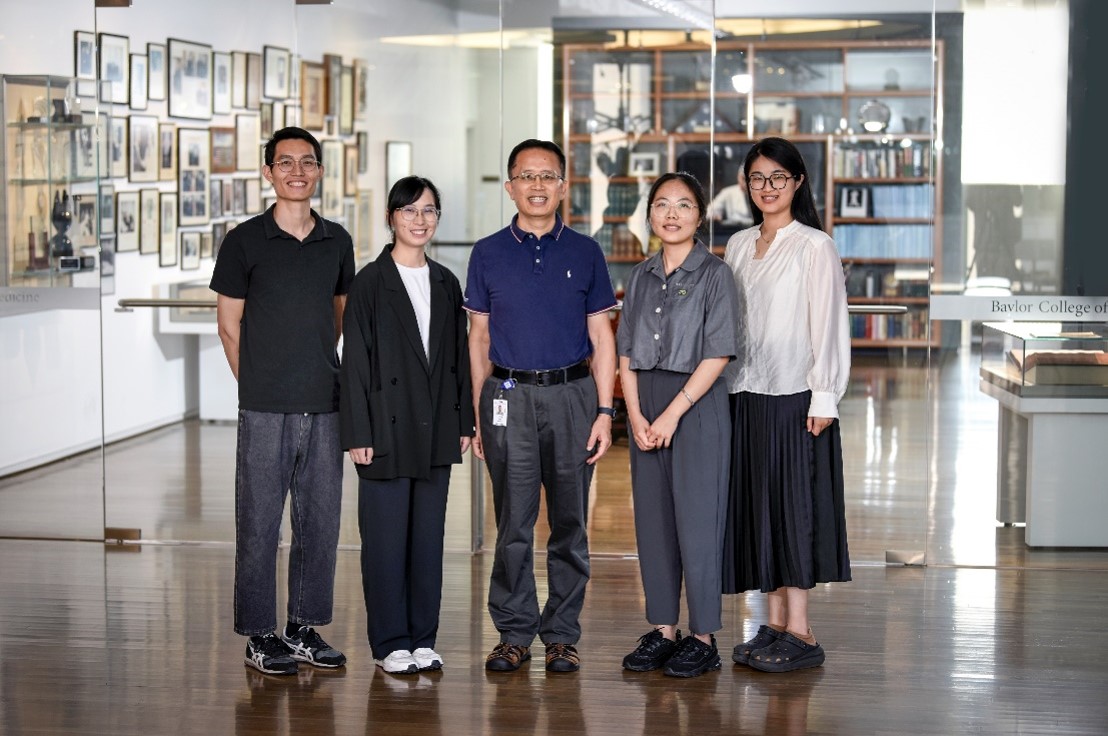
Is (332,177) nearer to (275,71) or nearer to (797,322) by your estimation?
(275,71)

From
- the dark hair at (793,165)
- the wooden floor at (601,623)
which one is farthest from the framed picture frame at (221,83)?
the dark hair at (793,165)

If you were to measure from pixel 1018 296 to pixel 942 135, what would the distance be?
0.71 meters

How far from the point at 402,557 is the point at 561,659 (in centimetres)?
57

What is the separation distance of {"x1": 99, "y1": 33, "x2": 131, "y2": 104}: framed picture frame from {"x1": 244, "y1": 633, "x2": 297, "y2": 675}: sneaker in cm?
276

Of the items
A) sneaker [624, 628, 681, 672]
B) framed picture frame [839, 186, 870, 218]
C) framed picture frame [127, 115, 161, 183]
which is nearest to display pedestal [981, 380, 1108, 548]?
framed picture frame [839, 186, 870, 218]

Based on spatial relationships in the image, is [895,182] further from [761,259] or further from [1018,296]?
[761,259]

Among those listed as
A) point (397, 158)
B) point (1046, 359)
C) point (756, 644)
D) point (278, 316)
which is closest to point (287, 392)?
point (278, 316)

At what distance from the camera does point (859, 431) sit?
20.2 feet

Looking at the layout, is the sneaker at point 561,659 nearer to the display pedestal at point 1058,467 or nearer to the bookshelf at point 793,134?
the bookshelf at point 793,134

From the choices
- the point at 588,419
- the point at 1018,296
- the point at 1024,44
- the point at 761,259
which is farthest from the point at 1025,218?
the point at 588,419

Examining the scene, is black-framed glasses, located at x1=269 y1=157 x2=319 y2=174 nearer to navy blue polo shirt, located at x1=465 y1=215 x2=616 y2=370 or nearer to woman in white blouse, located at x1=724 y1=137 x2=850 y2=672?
navy blue polo shirt, located at x1=465 y1=215 x2=616 y2=370

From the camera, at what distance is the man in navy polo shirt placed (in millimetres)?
4320

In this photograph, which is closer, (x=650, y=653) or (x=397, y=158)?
(x=650, y=653)

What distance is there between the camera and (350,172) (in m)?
6.16
